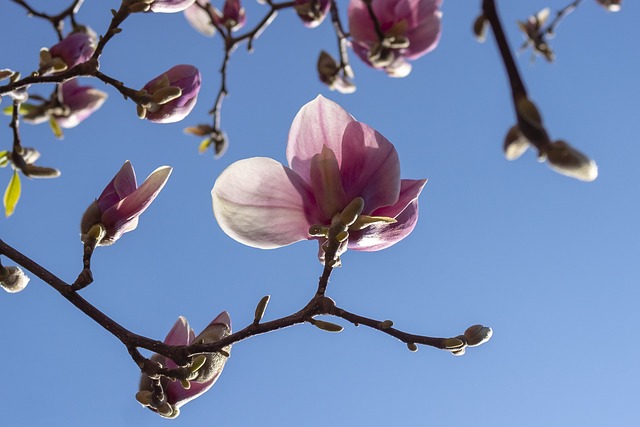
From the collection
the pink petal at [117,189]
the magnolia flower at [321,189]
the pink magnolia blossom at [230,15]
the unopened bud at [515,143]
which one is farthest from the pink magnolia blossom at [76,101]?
the unopened bud at [515,143]

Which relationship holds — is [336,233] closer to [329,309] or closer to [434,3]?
[329,309]

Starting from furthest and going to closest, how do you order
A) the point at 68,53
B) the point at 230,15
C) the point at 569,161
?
the point at 230,15 → the point at 68,53 → the point at 569,161

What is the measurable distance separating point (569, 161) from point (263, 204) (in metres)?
0.45

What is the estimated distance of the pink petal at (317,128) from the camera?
75 cm

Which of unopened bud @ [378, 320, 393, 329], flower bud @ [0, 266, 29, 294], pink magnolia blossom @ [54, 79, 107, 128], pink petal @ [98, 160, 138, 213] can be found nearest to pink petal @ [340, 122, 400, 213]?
unopened bud @ [378, 320, 393, 329]

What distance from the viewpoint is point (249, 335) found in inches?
26.5

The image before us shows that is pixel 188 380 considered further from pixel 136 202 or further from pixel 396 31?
pixel 396 31

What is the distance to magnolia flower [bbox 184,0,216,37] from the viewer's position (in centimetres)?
170

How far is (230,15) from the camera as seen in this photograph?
165cm

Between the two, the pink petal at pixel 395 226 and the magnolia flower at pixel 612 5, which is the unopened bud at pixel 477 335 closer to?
the pink petal at pixel 395 226

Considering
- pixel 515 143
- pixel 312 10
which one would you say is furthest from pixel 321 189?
pixel 312 10

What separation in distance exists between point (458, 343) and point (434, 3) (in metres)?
0.71

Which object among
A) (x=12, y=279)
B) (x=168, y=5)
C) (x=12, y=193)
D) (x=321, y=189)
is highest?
(x=168, y=5)

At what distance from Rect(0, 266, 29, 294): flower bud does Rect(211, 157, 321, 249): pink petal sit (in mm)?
260
